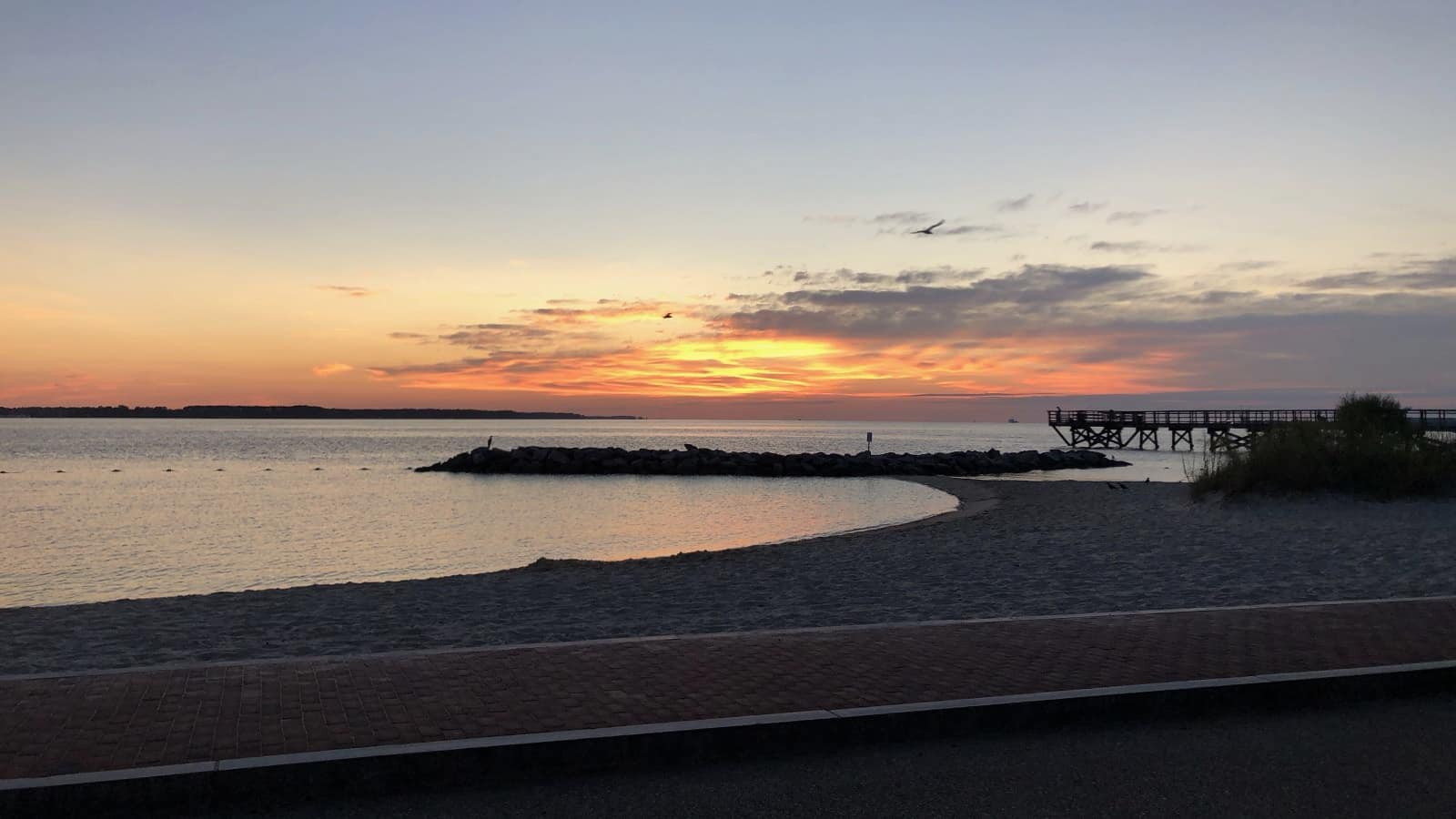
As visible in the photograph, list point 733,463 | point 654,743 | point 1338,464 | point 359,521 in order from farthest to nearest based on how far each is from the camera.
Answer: point 733,463 < point 359,521 < point 1338,464 < point 654,743

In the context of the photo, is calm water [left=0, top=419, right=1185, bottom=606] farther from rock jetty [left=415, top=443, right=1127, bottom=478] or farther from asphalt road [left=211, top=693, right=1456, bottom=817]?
asphalt road [left=211, top=693, right=1456, bottom=817]

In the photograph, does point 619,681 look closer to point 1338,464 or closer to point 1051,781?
point 1051,781

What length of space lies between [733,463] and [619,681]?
53.7 metres

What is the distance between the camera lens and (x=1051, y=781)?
17.5 feet

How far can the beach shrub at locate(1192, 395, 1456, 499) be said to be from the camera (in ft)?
70.9

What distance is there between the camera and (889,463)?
61.5 metres

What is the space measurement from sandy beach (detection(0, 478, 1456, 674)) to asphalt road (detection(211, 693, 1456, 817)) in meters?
4.60

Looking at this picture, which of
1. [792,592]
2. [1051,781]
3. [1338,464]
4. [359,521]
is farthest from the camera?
[359,521]

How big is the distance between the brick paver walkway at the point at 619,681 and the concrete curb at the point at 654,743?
0.74 feet

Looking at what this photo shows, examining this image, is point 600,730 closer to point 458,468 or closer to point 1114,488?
point 1114,488

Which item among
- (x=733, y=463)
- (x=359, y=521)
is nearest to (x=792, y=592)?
(x=359, y=521)

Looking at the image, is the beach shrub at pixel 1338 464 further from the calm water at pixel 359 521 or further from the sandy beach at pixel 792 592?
the calm water at pixel 359 521

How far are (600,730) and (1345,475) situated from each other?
69.7 ft

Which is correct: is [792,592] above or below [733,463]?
below
